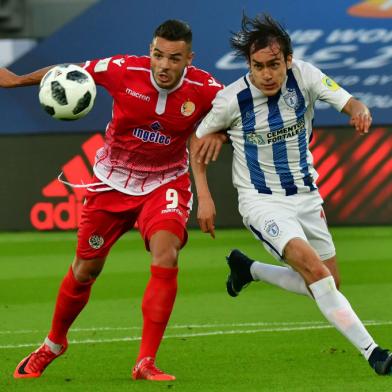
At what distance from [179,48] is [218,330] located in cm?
245

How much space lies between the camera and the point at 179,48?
6.86 metres

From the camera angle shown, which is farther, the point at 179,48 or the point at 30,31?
the point at 30,31

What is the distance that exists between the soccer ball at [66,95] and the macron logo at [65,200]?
30.4 feet

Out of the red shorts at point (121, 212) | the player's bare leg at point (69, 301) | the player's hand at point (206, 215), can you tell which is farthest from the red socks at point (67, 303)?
the player's hand at point (206, 215)

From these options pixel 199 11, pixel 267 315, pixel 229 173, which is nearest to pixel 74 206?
pixel 229 173

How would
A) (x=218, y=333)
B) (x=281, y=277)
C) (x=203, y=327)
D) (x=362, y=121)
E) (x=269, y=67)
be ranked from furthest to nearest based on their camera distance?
(x=203, y=327) < (x=218, y=333) < (x=281, y=277) < (x=269, y=67) < (x=362, y=121)

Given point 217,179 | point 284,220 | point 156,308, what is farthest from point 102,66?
point 217,179

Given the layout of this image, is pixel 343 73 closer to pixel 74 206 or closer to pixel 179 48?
pixel 74 206

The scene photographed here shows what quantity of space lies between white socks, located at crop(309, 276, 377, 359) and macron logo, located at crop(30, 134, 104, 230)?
9.75 metres

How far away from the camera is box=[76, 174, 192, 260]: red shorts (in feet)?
22.8

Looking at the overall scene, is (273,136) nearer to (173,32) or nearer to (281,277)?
(173,32)

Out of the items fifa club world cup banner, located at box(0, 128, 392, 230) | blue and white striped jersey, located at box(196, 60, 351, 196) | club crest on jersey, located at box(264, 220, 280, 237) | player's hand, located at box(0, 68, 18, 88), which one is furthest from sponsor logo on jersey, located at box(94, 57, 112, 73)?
fifa club world cup banner, located at box(0, 128, 392, 230)

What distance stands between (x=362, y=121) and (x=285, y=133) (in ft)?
2.18

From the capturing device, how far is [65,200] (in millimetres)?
16062
